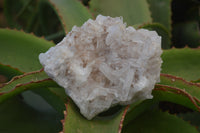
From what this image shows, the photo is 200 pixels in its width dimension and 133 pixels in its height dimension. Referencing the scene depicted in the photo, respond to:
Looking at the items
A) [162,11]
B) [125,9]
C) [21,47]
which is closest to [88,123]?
[21,47]

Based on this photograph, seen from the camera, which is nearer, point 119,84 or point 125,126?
point 119,84

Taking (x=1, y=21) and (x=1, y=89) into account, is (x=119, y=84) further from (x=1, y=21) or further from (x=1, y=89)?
(x=1, y=21)

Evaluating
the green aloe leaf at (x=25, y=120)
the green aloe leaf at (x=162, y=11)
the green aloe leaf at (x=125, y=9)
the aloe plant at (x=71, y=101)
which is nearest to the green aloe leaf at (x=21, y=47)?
the aloe plant at (x=71, y=101)

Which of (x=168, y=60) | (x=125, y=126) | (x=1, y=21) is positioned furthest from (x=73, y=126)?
(x=1, y=21)

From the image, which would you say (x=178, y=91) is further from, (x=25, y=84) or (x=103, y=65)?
(x=25, y=84)

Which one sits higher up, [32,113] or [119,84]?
[119,84]

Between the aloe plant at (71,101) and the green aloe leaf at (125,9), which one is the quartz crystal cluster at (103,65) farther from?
the green aloe leaf at (125,9)
